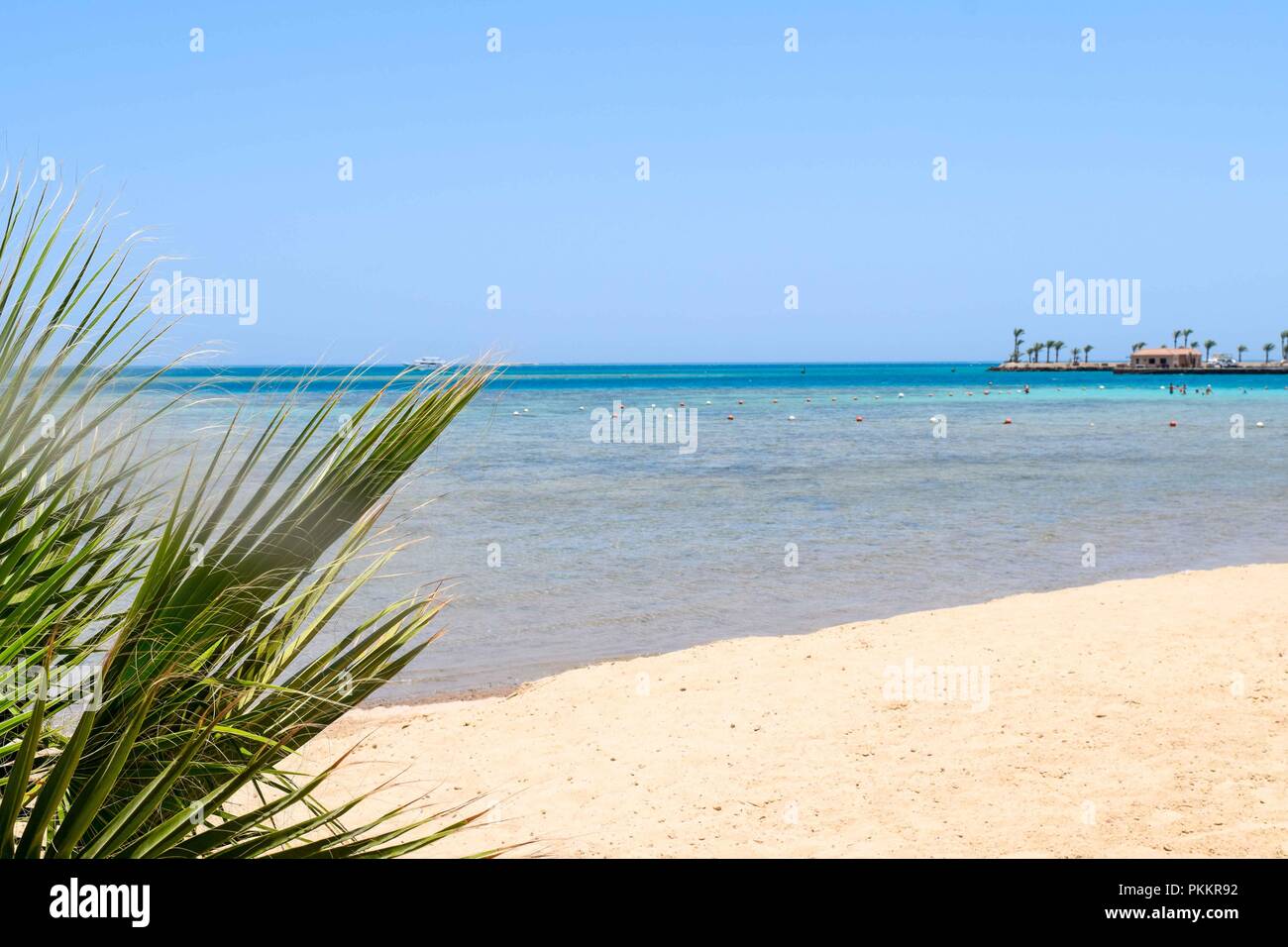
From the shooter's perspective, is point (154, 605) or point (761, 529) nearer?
point (154, 605)

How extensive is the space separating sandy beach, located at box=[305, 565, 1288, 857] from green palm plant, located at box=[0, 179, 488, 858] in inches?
104

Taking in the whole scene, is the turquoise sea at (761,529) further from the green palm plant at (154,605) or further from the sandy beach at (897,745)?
the sandy beach at (897,745)

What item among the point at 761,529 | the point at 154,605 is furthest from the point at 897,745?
the point at 761,529

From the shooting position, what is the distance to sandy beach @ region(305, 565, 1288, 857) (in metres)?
5.18

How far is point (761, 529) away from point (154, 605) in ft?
52.2

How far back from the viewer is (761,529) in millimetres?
17359

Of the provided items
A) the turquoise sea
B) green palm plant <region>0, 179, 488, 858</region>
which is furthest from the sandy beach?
green palm plant <region>0, 179, 488, 858</region>

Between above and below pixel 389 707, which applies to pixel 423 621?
above

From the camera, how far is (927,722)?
6777 mm

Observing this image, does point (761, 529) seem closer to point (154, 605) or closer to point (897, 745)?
point (897, 745)

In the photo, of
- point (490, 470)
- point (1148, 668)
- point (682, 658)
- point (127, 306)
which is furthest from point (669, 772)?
point (490, 470)
